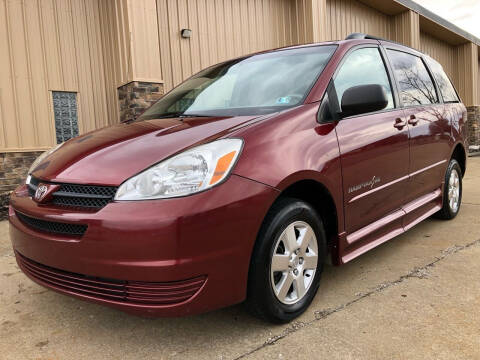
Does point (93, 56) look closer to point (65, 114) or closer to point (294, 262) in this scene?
point (65, 114)

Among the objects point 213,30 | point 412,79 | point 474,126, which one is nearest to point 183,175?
point 412,79

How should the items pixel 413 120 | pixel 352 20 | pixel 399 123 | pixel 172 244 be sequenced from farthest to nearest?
pixel 352 20 < pixel 413 120 < pixel 399 123 < pixel 172 244

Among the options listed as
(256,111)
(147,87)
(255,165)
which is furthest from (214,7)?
(255,165)

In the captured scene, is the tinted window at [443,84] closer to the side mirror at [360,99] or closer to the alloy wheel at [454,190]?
the alloy wheel at [454,190]

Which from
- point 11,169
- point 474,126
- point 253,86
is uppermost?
point 253,86

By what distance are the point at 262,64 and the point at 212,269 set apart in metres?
1.72

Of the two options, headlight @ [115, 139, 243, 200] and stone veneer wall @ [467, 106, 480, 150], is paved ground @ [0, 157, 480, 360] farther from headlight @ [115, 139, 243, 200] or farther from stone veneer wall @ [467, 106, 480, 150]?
stone veneer wall @ [467, 106, 480, 150]

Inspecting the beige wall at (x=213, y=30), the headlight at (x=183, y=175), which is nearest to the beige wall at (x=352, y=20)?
the beige wall at (x=213, y=30)

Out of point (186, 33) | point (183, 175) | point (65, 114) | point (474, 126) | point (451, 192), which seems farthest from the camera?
point (474, 126)

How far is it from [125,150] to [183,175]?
432 mm

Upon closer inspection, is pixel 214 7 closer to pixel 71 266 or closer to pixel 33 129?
pixel 33 129

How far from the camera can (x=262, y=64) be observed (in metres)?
2.95

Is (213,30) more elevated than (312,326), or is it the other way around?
(213,30)

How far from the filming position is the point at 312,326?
2.12 meters
